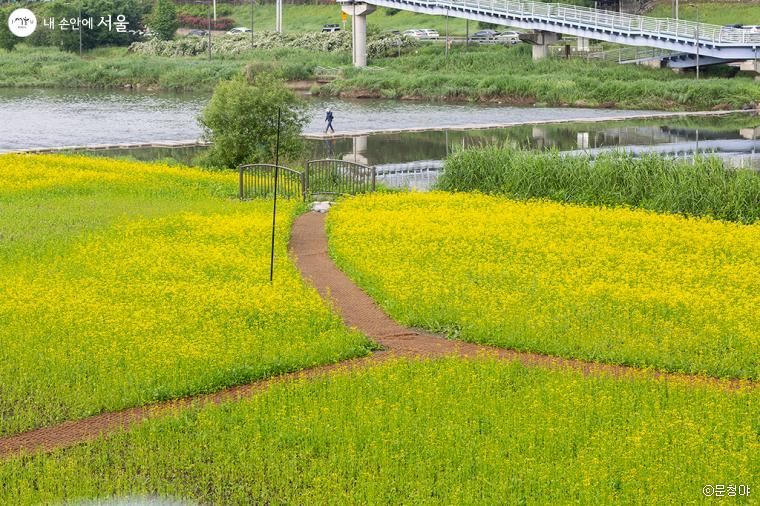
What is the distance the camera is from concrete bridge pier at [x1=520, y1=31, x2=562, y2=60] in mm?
84375

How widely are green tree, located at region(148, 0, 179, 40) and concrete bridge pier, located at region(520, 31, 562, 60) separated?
1854 inches

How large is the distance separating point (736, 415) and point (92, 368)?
863cm

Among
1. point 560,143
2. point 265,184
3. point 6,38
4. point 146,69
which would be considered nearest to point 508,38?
point 146,69

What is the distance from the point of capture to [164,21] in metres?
119

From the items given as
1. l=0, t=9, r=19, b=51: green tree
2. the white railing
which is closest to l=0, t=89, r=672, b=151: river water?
the white railing

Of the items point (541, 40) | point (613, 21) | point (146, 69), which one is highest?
point (613, 21)

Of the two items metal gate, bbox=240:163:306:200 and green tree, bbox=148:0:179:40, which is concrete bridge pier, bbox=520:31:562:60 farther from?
metal gate, bbox=240:163:306:200

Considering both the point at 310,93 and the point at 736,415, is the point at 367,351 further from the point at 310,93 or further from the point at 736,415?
the point at 310,93

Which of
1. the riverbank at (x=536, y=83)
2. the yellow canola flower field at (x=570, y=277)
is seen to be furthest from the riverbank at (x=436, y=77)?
the yellow canola flower field at (x=570, y=277)

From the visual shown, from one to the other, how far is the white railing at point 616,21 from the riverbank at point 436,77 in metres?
2.56

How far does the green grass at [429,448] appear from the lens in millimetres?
12258

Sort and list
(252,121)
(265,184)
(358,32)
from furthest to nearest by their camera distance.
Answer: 1. (358,32)
2. (252,121)
3. (265,184)

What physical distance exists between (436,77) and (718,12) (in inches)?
1047

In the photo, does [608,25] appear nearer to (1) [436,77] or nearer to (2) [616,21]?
(2) [616,21]
